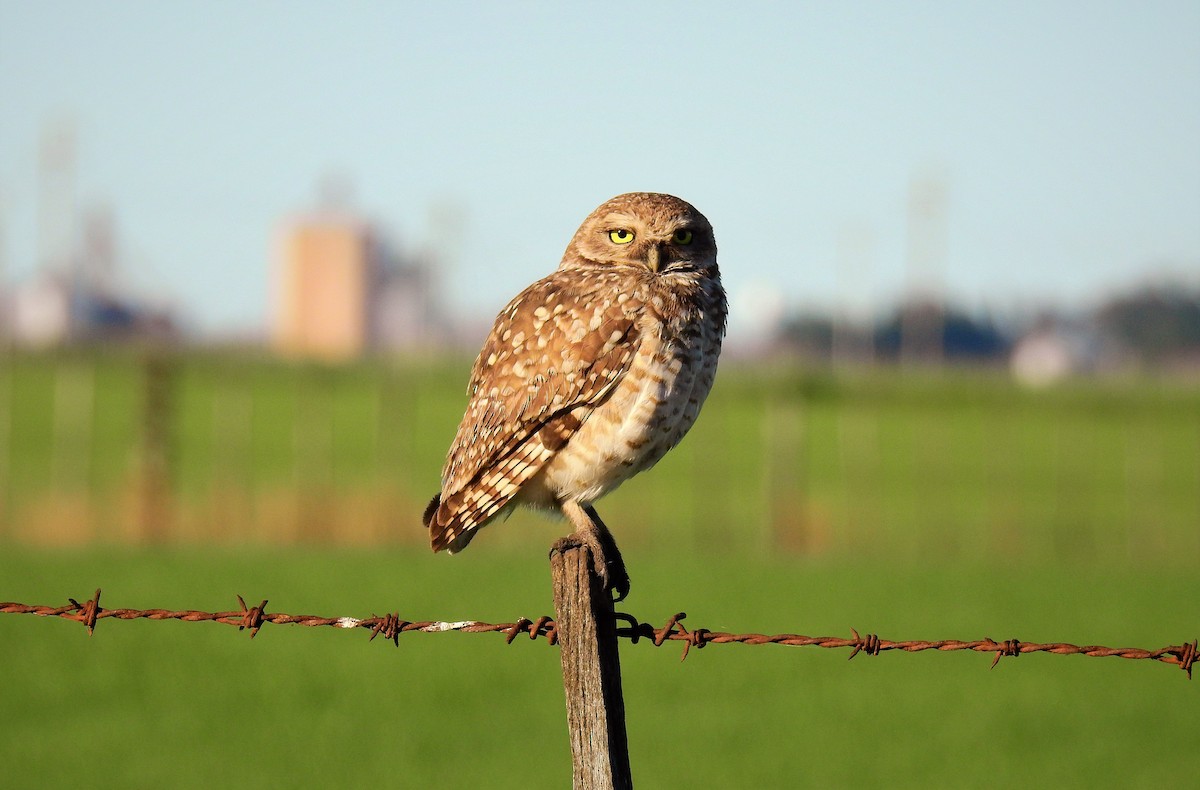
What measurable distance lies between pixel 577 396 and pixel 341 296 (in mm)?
108130

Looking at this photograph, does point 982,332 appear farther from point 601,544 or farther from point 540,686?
point 601,544

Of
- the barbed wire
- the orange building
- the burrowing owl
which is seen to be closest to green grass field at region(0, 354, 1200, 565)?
the orange building

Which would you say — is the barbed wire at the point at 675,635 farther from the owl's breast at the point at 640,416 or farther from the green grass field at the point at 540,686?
the green grass field at the point at 540,686

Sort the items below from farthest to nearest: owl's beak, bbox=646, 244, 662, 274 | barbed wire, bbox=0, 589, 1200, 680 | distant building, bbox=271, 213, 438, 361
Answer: distant building, bbox=271, 213, 438, 361, owl's beak, bbox=646, 244, 662, 274, barbed wire, bbox=0, 589, 1200, 680

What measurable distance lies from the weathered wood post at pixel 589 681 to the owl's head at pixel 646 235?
1888mm

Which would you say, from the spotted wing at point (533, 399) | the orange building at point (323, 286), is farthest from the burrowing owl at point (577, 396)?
the orange building at point (323, 286)

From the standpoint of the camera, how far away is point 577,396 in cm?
471

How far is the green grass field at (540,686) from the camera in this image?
52.1 feet

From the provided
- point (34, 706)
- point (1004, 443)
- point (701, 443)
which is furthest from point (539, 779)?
point (1004, 443)

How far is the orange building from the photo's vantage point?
97.4 m

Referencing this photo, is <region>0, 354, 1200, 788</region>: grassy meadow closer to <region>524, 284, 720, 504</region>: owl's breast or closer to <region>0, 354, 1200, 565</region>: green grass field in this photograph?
<region>0, 354, 1200, 565</region>: green grass field

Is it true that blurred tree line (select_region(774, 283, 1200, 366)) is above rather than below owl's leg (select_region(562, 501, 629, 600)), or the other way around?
above

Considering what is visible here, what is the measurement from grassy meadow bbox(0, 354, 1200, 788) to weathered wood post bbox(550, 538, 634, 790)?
38.2 feet

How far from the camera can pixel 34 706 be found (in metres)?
18.2
